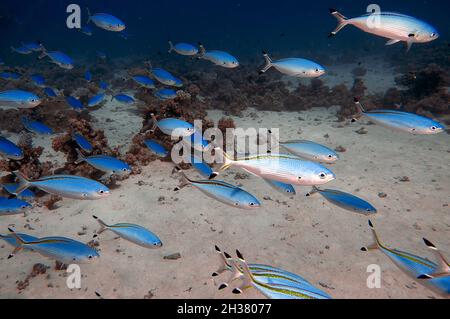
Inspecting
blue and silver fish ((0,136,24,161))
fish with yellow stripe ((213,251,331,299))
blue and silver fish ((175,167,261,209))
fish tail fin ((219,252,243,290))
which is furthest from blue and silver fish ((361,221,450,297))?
blue and silver fish ((0,136,24,161))

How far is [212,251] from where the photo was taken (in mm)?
4684

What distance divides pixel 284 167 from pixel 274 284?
1.21 meters

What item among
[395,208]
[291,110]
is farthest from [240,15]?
[395,208]

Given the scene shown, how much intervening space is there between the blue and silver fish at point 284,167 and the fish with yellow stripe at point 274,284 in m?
1.00

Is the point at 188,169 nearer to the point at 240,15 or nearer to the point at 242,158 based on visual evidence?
the point at 242,158

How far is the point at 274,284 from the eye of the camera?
2.50 meters

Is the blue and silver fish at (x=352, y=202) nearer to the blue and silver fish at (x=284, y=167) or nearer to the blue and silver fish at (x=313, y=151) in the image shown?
the blue and silver fish at (x=313, y=151)

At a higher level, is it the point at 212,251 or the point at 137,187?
the point at 212,251

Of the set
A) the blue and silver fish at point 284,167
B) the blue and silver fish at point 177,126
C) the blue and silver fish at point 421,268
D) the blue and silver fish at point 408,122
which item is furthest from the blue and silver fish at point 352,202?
the blue and silver fish at point 177,126

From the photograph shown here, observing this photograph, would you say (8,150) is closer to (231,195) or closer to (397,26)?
(231,195)

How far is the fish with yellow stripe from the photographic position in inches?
95.3
